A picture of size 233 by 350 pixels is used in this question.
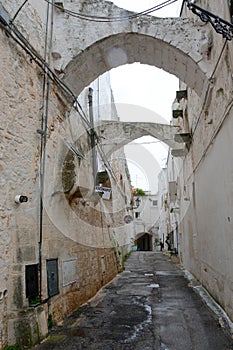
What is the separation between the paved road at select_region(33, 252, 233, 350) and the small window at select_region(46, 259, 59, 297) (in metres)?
0.49

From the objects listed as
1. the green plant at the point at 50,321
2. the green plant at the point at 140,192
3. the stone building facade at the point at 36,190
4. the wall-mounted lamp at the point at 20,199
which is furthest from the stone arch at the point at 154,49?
the green plant at the point at 140,192

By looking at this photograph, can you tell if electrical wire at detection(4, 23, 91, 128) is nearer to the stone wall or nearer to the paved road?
the stone wall

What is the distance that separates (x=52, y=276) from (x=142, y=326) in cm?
143

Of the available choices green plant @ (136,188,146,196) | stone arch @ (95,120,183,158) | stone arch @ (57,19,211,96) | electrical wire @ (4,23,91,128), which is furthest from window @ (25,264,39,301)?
green plant @ (136,188,146,196)

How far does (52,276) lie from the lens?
14.7ft

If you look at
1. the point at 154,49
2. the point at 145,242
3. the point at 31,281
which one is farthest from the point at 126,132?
the point at 145,242

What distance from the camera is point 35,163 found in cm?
433

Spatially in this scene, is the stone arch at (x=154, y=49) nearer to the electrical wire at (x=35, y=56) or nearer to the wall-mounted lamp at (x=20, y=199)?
the electrical wire at (x=35, y=56)

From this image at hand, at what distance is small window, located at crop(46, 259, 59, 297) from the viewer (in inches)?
172

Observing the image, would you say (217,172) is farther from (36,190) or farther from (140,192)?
(140,192)

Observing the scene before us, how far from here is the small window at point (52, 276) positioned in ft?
14.3

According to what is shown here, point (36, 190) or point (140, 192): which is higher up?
point (140, 192)

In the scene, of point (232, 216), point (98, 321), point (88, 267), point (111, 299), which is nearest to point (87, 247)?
point (88, 267)

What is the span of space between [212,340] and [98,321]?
1685 millimetres
